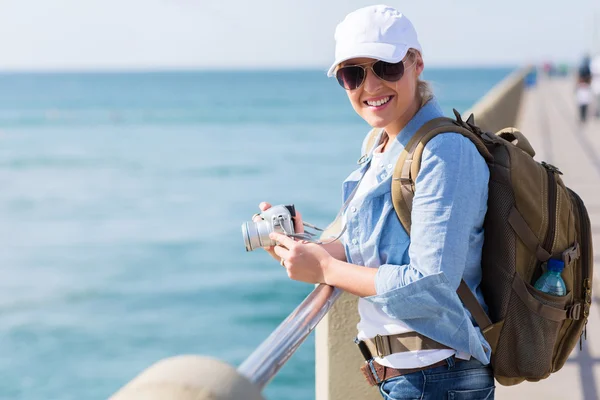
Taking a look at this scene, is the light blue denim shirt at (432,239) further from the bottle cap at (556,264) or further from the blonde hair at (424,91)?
the bottle cap at (556,264)

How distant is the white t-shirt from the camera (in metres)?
2.05

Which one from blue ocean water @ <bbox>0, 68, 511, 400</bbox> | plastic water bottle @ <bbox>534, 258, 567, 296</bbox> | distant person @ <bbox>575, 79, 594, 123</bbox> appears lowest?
blue ocean water @ <bbox>0, 68, 511, 400</bbox>

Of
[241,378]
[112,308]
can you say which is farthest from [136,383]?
[112,308]

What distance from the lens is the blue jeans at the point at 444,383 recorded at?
81.4 inches

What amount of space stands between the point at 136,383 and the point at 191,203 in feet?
79.3

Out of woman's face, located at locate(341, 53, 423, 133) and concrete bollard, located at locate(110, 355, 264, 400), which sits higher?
woman's face, located at locate(341, 53, 423, 133)

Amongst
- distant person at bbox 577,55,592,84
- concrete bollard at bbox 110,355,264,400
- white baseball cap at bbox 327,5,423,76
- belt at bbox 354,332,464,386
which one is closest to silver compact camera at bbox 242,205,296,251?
belt at bbox 354,332,464,386

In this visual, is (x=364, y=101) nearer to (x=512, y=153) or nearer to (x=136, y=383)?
(x=512, y=153)

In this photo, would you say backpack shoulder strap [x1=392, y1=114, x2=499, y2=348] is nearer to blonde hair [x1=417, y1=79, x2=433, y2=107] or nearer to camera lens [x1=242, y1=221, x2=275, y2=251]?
blonde hair [x1=417, y1=79, x2=433, y2=107]

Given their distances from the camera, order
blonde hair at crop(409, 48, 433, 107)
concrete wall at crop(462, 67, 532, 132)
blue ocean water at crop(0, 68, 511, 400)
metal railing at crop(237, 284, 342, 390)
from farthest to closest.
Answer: blue ocean water at crop(0, 68, 511, 400) → concrete wall at crop(462, 67, 532, 132) → blonde hair at crop(409, 48, 433, 107) → metal railing at crop(237, 284, 342, 390)

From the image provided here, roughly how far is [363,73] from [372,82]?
4 cm

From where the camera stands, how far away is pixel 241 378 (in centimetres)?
116

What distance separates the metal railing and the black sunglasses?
1.73 feet

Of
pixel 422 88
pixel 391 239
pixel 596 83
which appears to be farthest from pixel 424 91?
pixel 596 83
